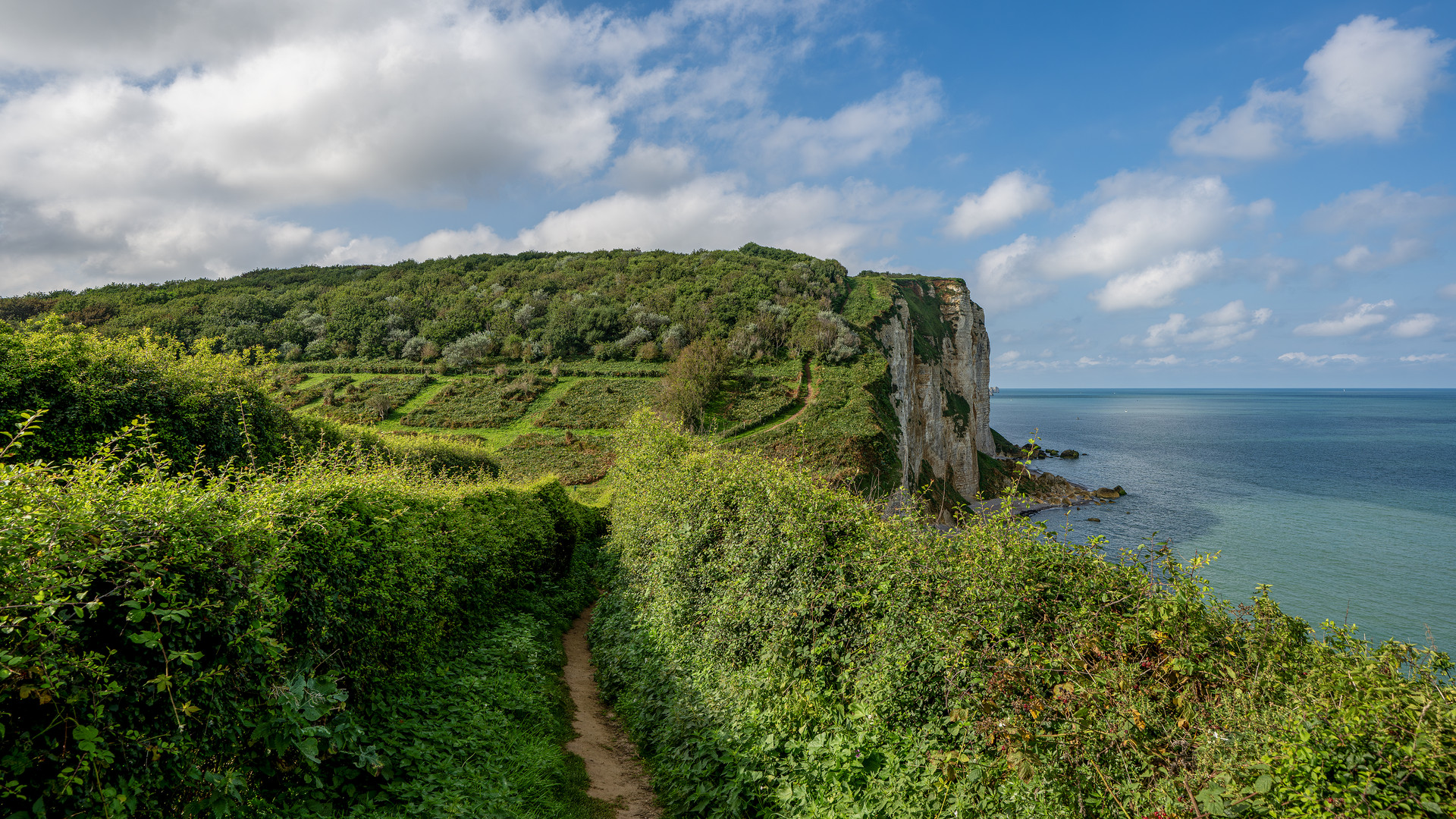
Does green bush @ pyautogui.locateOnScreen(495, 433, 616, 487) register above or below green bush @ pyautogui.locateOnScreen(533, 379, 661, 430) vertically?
below

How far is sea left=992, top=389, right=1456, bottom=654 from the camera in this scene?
3028 centimetres

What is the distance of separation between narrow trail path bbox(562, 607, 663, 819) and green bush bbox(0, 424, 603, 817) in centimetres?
356

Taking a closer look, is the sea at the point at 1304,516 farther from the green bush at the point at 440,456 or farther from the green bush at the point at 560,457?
the green bush at the point at 560,457

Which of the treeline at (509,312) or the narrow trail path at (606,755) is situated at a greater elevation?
the treeline at (509,312)

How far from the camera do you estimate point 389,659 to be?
8.23 metres

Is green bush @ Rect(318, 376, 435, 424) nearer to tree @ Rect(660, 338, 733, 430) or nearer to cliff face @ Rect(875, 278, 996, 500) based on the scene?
tree @ Rect(660, 338, 733, 430)

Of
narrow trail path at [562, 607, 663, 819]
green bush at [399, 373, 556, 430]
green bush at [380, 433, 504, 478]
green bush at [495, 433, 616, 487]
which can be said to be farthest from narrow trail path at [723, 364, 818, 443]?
narrow trail path at [562, 607, 663, 819]

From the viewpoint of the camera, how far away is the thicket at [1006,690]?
12.8 ft

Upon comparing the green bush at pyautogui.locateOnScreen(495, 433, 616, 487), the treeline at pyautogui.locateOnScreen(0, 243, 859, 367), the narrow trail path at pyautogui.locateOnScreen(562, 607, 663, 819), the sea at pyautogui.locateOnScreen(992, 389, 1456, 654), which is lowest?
the sea at pyautogui.locateOnScreen(992, 389, 1456, 654)

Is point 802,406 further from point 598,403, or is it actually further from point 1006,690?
point 1006,690

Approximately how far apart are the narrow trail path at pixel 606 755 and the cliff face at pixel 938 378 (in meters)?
32.3

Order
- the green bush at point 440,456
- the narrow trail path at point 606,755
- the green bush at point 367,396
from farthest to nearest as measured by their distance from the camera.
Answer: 1. the green bush at point 367,396
2. the green bush at point 440,456
3. the narrow trail path at point 606,755

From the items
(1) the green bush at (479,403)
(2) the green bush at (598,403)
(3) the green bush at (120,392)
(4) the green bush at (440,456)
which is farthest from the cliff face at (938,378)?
(3) the green bush at (120,392)

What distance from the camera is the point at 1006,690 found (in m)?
5.71
